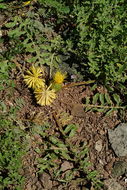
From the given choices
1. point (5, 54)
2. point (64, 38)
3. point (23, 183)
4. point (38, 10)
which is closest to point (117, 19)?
point (64, 38)

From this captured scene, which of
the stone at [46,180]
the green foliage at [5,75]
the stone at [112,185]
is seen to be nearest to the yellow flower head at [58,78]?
the green foliage at [5,75]

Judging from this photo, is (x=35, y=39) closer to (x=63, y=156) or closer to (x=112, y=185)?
(x=63, y=156)

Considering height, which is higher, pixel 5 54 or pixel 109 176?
pixel 5 54

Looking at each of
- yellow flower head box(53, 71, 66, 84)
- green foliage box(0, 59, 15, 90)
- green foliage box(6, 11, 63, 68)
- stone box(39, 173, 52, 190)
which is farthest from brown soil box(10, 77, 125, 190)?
green foliage box(6, 11, 63, 68)

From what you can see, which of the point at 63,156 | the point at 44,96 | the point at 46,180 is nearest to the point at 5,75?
the point at 44,96

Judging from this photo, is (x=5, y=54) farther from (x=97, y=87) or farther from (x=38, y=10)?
(x=97, y=87)

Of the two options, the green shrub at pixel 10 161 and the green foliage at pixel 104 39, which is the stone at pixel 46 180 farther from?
the green foliage at pixel 104 39
